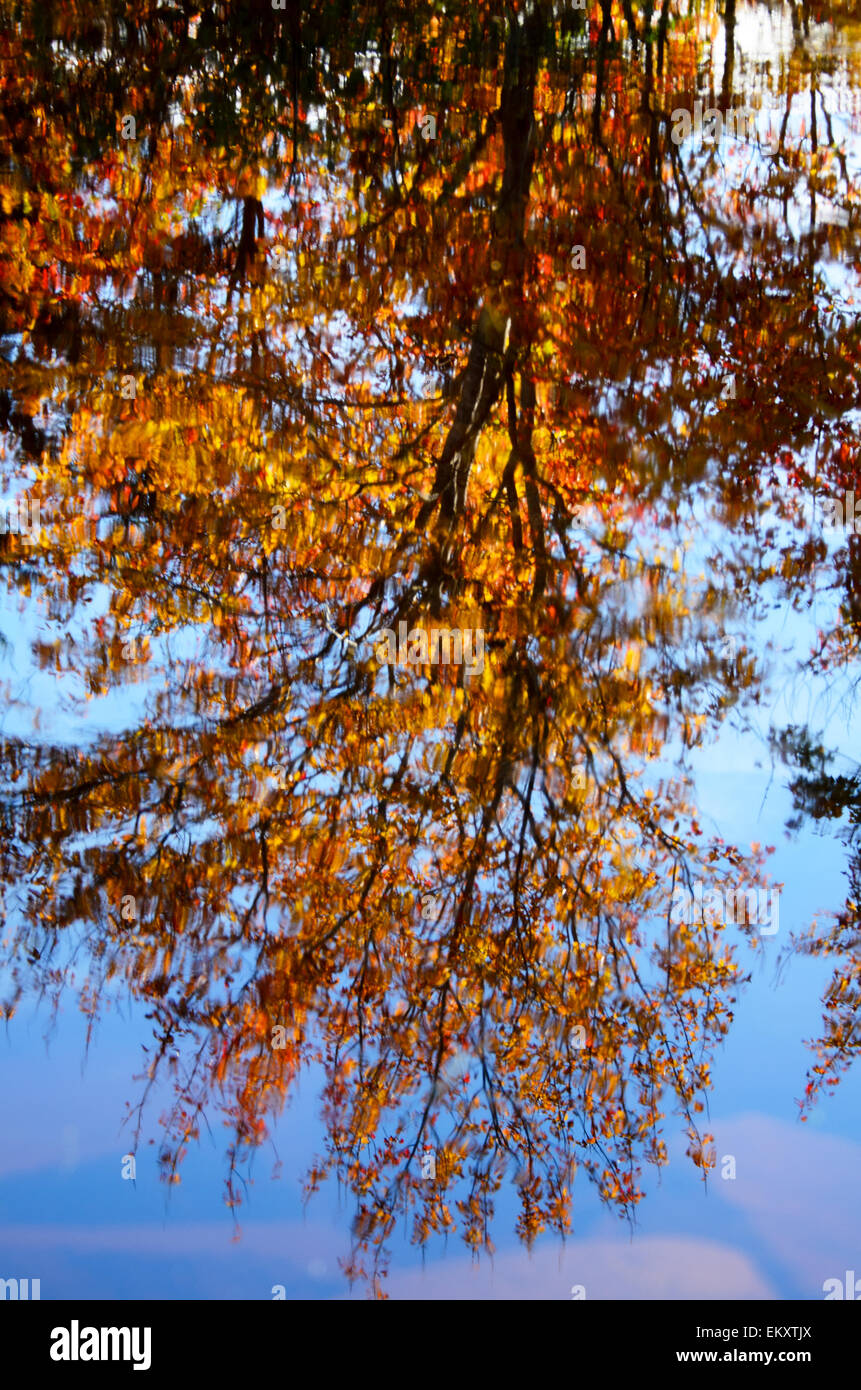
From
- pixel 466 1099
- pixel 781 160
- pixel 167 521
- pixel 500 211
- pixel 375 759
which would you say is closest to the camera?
pixel 466 1099

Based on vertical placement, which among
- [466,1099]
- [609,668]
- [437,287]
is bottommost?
[466,1099]

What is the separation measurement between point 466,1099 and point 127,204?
18.5 ft

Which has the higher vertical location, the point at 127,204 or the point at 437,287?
the point at 127,204

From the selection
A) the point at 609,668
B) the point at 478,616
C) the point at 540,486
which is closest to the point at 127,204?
the point at 540,486

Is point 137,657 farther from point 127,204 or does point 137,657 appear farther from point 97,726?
point 127,204

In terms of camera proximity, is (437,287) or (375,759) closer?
(375,759)

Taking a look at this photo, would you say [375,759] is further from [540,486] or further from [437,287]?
[437,287]

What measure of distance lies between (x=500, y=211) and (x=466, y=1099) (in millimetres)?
5140

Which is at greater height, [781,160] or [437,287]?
[781,160]
